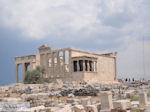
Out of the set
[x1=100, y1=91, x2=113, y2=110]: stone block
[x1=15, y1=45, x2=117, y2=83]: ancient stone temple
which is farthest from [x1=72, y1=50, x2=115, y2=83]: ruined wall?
[x1=100, y1=91, x2=113, y2=110]: stone block

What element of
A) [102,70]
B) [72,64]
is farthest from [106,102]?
[102,70]

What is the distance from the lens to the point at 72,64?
140 feet

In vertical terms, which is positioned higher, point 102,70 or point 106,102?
point 102,70

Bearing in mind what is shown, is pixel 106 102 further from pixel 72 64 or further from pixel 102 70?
pixel 102 70

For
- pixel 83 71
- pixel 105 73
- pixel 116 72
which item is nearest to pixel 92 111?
pixel 83 71

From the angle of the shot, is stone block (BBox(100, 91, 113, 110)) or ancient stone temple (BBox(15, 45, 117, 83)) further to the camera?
ancient stone temple (BBox(15, 45, 117, 83))

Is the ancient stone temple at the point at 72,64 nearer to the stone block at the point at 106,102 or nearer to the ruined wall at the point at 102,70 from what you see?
the ruined wall at the point at 102,70

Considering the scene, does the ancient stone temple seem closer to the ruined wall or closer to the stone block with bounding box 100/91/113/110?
the ruined wall

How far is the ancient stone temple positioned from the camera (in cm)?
4216

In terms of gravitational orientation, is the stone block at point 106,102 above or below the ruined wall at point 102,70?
below

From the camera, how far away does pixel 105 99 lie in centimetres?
1019

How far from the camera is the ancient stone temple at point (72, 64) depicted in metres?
42.2

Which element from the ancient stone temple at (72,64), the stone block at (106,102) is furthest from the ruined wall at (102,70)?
the stone block at (106,102)

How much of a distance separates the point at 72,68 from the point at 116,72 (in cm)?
1225
